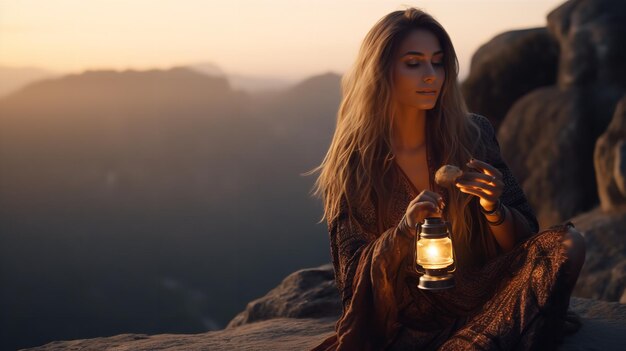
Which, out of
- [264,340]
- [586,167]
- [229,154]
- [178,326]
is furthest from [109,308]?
[264,340]

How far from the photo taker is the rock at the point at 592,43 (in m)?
15.4

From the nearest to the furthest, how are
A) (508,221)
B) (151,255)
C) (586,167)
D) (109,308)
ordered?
(508,221) → (586,167) → (109,308) → (151,255)

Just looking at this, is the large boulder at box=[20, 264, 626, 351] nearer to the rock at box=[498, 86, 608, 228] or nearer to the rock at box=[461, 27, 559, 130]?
the rock at box=[498, 86, 608, 228]

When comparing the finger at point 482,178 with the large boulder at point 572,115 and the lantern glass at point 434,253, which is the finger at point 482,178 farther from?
the large boulder at point 572,115

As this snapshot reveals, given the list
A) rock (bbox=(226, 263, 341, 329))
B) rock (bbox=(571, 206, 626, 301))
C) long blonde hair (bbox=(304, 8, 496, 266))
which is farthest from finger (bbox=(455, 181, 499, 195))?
rock (bbox=(571, 206, 626, 301))

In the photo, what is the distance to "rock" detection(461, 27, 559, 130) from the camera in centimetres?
1697

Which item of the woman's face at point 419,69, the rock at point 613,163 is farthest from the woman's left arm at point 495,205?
the rock at point 613,163

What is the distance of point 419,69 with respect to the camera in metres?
4.86

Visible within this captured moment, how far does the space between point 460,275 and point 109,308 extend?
3860 centimetres

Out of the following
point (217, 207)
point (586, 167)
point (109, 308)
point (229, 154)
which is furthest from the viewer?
point (229, 154)

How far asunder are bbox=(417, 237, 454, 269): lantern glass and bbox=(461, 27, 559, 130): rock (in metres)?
13.4

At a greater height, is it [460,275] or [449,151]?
[449,151]

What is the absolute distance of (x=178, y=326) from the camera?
4181 cm

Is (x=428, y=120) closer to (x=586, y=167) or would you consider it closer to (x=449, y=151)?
(x=449, y=151)
